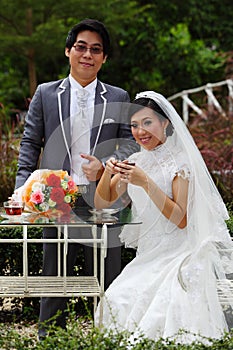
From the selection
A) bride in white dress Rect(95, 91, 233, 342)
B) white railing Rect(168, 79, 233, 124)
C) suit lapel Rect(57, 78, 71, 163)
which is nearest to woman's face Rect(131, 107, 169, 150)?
bride in white dress Rect(95, 91, 233, 342)

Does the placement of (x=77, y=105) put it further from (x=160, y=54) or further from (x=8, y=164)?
(x=160, y=54)

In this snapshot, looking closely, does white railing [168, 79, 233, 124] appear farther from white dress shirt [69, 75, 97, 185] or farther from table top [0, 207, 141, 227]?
table top [0, 207, 141, 227]

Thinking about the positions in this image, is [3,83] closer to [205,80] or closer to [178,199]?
[205,80]

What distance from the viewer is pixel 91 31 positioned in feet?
13.8

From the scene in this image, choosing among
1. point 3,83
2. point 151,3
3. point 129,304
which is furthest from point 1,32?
point 129,304

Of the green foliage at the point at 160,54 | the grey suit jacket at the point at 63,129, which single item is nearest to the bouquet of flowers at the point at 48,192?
the grey suit jacket at the point at 63,129

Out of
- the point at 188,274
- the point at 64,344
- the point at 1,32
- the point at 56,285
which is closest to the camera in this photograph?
the point at 64,344

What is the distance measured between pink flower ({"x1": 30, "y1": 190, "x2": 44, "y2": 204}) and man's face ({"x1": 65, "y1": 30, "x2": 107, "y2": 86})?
3.00 ft

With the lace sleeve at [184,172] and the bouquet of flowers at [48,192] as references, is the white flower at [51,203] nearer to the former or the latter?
the bouquet of flowers at [48,192]

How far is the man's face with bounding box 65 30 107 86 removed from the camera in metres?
4.20

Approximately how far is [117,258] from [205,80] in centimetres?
1195

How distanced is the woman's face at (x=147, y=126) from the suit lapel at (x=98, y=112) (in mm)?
434

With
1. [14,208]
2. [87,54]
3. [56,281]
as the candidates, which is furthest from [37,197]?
[87,54]

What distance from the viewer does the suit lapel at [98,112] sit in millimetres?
4301
